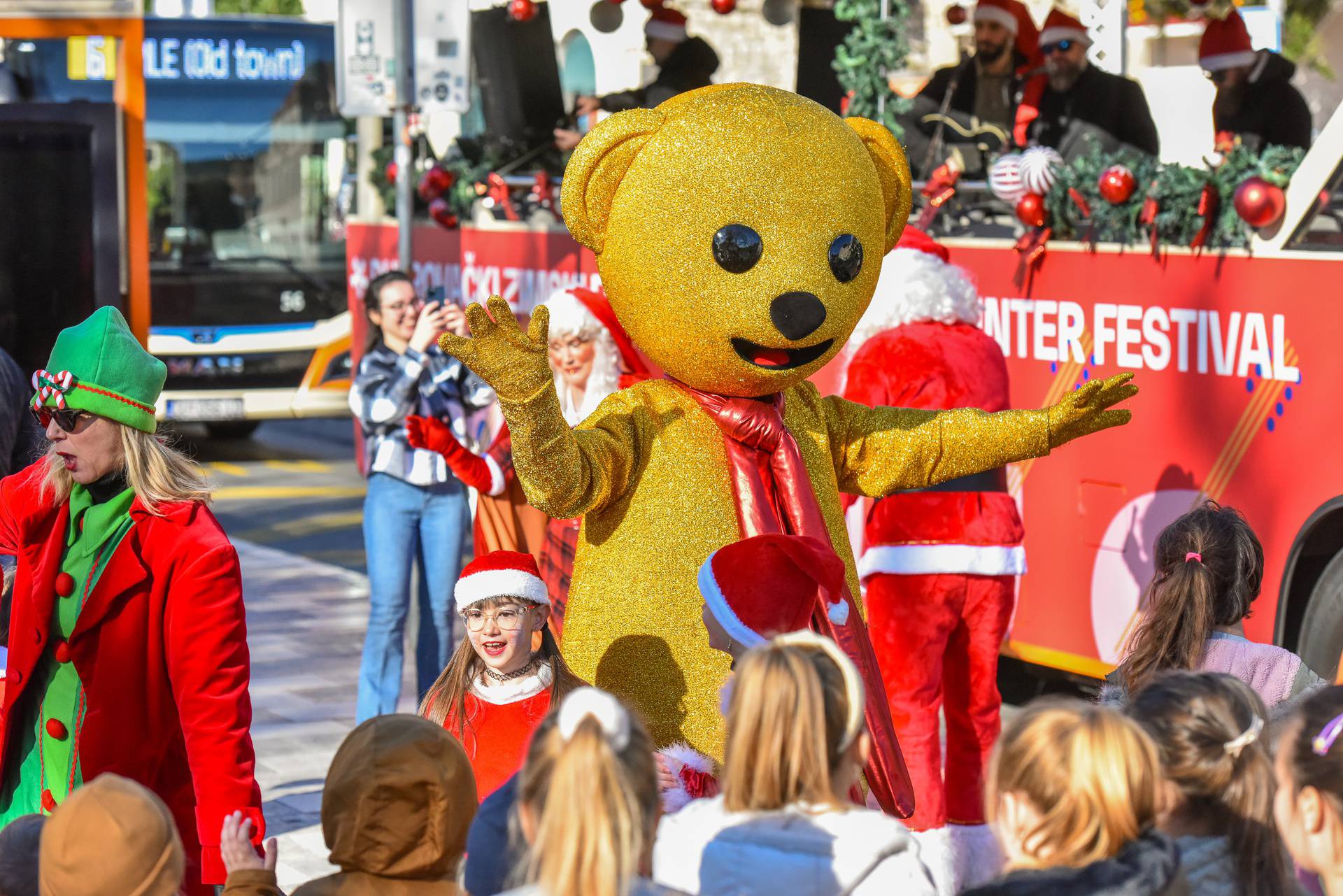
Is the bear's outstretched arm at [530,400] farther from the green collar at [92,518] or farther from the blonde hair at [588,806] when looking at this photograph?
the blonde hair at [588,806]

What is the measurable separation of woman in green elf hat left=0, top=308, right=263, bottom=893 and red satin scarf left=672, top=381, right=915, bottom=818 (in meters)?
1.19

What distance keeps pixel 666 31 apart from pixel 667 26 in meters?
0.03

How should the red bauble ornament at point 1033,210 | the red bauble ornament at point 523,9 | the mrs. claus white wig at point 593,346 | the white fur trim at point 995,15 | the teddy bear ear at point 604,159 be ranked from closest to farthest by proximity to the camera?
the teddy bear ear at point 604,159, the mrs. claus white wig at point 593,346, the red bauble ornament at point 1033,210, the white fur trim at point 995,15, the red bauble ornament at point 523,9

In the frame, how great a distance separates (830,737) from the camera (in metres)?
2.85

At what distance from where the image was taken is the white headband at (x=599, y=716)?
2.60m

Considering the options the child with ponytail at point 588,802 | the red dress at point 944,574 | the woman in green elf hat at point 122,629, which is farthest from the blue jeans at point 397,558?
the child with ponytail at point 588,802

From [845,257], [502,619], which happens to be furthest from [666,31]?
[502,619]

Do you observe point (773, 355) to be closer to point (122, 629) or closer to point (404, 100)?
point (122, 629)

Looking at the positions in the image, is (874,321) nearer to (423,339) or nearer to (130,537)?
(423,339)

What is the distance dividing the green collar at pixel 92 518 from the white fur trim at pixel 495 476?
2.60 metres

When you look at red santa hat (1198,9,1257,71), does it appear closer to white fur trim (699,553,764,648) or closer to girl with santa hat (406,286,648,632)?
girl with santa hat (406,286,648,632)

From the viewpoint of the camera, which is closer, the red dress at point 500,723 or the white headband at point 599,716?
the white headband at point 599,716

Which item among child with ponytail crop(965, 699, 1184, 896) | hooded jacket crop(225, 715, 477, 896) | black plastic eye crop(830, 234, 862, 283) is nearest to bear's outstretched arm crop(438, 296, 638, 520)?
black plastic eye crop(830, 234, 862, 283)

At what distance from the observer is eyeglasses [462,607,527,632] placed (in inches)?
165
